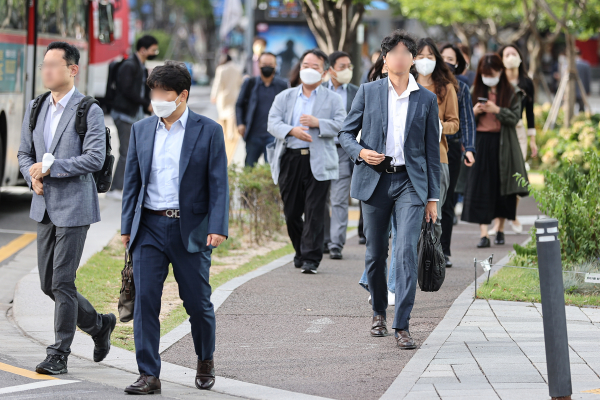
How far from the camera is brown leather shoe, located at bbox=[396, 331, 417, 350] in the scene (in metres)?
5.70

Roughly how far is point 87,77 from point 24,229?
5.13 metres

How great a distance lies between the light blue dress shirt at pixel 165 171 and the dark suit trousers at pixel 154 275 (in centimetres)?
8

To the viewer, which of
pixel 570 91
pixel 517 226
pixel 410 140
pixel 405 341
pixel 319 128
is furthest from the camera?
pixel 570 91

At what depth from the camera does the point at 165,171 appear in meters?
4.89

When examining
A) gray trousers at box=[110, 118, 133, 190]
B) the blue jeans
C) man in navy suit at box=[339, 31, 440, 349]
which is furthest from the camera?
gray trousers at box=[110, 118, 133, 190]

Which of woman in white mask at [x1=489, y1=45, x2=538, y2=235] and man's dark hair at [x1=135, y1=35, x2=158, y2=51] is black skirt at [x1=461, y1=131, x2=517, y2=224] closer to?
woman in white mask at [x1=489, y1=45, x2=538, y2=235]

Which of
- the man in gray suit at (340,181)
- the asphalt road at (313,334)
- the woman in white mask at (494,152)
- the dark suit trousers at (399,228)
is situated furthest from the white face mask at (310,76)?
the dark suit trousers at (399,228)

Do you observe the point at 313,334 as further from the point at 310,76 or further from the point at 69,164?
the point at 310,76

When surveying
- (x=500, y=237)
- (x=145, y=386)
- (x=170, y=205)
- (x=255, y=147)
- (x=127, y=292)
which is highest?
(x=170, y=205)

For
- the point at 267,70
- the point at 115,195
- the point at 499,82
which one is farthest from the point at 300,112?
the point at 115,195

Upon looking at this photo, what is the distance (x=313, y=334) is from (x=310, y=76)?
2.86 meters

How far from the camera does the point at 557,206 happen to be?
731cm

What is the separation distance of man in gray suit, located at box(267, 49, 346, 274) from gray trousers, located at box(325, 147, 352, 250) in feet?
2.38

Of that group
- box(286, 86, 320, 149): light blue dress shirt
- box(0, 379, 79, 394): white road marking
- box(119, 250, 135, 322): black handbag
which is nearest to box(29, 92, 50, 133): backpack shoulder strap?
box(119, 250, 135, 322): black handbag
